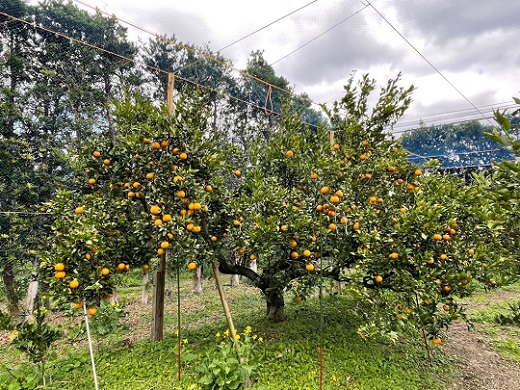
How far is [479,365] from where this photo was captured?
286 cm

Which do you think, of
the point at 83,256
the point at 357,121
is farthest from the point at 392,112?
the point at 83,256

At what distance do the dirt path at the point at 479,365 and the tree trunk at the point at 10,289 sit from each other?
5814 mm

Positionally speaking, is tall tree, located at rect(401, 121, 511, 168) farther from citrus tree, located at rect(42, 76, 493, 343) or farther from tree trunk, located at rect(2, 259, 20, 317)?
tree trunk, located at rect(2, 259, 20, 317)

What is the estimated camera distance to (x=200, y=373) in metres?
2.35

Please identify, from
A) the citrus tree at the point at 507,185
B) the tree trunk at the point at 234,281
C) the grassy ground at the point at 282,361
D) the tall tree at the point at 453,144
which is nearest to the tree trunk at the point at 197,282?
the tree trunk at the point at 234,281

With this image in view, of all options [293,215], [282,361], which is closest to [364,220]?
[293,215]

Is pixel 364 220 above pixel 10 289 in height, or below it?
above

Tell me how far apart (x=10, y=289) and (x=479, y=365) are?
20.7ft

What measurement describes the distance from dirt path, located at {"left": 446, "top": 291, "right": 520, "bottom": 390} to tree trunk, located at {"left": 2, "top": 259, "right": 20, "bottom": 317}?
19.1ft

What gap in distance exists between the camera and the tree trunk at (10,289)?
180 inches

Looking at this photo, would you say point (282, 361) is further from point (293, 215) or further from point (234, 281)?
point (234, 281)

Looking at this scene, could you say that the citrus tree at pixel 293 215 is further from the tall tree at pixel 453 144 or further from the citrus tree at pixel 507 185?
the tall tree at pixel 453 144

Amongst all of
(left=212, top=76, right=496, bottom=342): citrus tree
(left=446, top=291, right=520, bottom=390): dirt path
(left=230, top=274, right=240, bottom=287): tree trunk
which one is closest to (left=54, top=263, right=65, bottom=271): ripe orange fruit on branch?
(left=212, top=76, right=496, bottom=342): citrus tree

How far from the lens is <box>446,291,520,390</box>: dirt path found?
8.33ft
